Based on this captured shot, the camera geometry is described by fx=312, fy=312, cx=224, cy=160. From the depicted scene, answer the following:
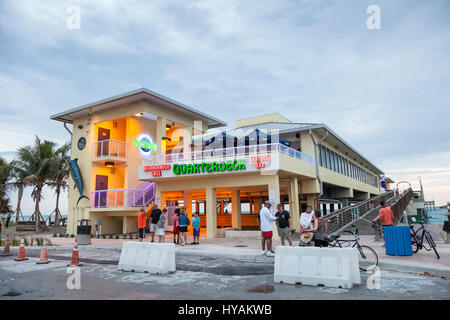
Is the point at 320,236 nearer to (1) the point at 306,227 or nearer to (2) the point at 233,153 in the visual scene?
(1) the point at 306,227

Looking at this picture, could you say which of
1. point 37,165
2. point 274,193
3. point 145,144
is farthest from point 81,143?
point 274,193

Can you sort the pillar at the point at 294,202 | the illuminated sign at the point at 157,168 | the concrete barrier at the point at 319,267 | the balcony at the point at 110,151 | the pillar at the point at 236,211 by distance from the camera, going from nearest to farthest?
the concrete barrier at the point at 319,267 → the illuminated sign at the point at 157,168 → the pillar at the point at 294,202 → the pillar at the point at 236,211 → the balcony at the point at 110,151

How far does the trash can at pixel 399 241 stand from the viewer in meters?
9.30

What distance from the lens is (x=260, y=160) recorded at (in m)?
17.1

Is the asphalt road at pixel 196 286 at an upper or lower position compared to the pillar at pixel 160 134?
lower

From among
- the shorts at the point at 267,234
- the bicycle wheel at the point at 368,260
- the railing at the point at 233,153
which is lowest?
the bicycle wheel at the point at 368,260

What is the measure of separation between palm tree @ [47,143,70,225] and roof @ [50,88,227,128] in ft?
21.0

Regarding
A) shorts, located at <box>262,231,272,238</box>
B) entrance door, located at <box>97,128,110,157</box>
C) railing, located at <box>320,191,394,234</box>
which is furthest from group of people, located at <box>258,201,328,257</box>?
entrance door, located at <box>97,128,110,157</box>

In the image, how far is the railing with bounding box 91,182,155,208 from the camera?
68.2ft

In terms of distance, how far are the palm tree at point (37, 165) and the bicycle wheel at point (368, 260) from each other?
27431mm

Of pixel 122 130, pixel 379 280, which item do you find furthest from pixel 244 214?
pixel 379 280

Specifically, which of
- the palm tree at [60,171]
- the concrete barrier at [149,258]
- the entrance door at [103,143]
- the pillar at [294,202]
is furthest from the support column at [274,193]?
the palm tree at [60,171]

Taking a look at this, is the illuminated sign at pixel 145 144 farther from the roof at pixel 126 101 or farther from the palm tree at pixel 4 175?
the palm tree at pixel 4 175
